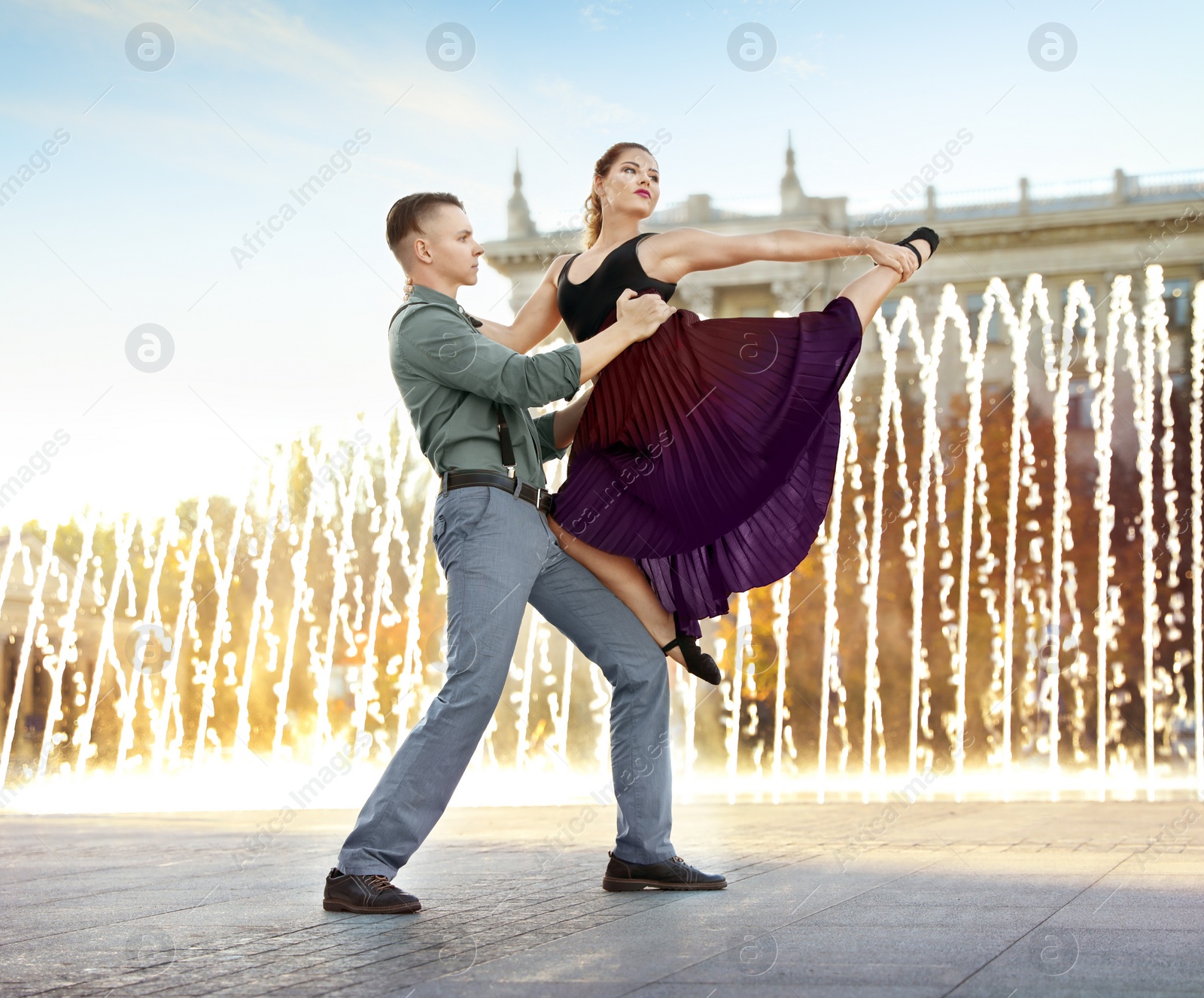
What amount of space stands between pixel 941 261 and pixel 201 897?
122ft

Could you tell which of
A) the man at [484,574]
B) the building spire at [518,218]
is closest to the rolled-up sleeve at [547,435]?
the man at [484,574]

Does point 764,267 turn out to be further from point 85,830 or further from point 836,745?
point 85,830

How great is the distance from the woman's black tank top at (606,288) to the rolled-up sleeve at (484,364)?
0.31m

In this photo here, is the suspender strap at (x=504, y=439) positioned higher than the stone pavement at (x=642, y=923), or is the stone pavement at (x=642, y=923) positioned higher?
the suspender strap at (x=504, y=439)

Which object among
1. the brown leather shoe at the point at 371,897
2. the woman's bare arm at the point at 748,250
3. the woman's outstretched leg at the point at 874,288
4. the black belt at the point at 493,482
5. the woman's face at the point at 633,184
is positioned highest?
the woman's face at the point at 633,184

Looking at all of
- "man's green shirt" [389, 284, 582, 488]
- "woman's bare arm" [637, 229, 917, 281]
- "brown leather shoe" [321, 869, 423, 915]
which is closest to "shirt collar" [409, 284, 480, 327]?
"man's green shirt" [389, 284, 582, 488]

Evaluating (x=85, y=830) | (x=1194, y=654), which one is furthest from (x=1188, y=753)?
(x=85, y=830)

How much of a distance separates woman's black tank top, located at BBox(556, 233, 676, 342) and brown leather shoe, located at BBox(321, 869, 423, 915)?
154 cm

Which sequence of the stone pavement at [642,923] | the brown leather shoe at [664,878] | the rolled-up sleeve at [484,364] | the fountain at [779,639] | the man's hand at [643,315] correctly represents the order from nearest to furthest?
the stone pavement at [642,923], the rolled-up sleeve at [484,364], the man's hand at [643,315], the brown leather shoe at [664,878], the fountain at [779,639]

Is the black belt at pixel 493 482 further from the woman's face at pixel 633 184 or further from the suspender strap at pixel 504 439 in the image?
the woman's face at pixel 633 184

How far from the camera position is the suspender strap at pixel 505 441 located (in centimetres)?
374

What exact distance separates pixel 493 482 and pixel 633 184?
0.97 meters

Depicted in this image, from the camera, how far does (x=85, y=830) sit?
802 cm

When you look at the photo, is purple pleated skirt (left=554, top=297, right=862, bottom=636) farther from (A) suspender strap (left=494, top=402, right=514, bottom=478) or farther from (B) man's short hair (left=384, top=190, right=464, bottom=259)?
(B) man's short hair (left=384, top=190, right=464, bottom=259)
